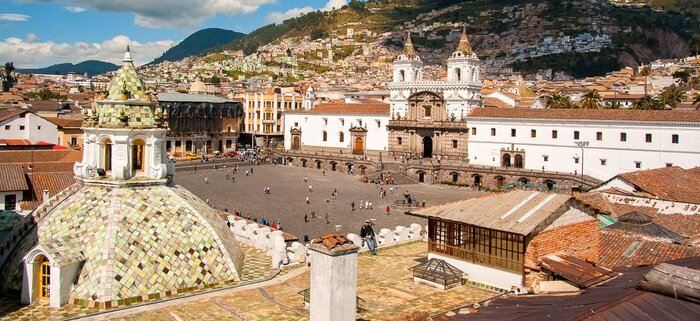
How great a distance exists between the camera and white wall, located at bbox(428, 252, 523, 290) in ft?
42.0

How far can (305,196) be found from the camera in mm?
44594

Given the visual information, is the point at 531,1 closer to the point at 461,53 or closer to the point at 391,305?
the point at 461,53

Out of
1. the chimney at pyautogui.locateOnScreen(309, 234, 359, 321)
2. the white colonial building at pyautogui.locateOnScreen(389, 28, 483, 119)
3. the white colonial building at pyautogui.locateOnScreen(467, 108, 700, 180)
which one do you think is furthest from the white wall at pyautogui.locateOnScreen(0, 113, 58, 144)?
the chimney at pyautogui.locateOnScreen(309, 234, 359, 321)

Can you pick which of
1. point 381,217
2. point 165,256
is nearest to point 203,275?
point 165,256

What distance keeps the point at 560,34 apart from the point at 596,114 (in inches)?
4140

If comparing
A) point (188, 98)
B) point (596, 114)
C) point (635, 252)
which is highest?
point (188, 98)

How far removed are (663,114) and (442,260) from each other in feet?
123

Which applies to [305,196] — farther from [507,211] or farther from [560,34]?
[560,34]

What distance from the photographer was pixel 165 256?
1166cm

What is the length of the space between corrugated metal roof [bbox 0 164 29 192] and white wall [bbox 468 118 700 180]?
3771 cm

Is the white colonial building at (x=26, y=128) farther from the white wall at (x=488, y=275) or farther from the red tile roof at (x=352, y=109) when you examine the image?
the white wall at (x=488, y=275)

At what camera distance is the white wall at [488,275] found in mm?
12805

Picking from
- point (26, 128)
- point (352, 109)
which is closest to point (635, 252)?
point (26, 128)

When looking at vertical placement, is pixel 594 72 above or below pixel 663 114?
above
